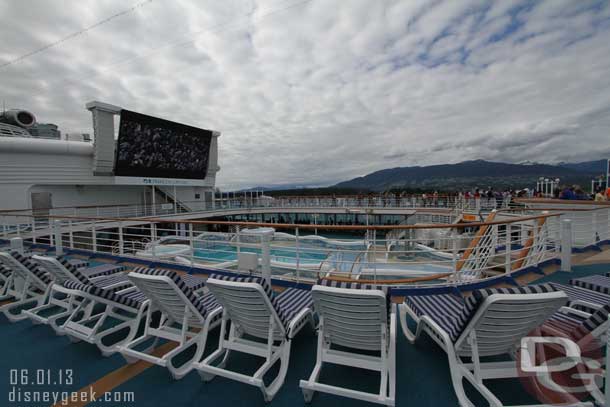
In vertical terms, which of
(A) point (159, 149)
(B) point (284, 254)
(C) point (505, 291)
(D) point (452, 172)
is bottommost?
(B) point (284, 254)

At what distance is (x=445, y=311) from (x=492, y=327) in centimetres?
52

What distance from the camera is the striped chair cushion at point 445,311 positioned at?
5.19 ft

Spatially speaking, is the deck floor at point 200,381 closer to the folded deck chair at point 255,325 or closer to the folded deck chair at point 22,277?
the folded deck chair at point 255,325

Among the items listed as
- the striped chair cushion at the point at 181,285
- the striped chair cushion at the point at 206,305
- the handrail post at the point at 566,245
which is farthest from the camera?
the handrail post at the point at 566,245

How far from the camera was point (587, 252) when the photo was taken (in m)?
5.15

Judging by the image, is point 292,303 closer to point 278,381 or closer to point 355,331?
point 278,381

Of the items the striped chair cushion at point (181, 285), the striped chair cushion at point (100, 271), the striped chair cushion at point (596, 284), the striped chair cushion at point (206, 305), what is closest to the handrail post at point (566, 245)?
the striped chair cushion at point (596, 284)

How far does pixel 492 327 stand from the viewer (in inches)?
59.9

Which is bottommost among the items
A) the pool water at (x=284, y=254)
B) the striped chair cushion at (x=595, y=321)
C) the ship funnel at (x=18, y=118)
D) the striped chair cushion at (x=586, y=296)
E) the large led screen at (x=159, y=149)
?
the pool water at (x=284, y=254)

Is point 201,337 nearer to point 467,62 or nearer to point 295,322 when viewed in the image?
point 295,322

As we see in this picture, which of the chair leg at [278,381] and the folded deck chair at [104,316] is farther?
the folded deck chair at [104,316]

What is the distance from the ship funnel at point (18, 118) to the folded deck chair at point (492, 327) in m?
28.5

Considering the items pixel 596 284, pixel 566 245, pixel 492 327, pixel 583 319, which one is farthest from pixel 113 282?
pixel 566 245

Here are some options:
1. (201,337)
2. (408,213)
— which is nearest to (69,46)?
(201,337)
